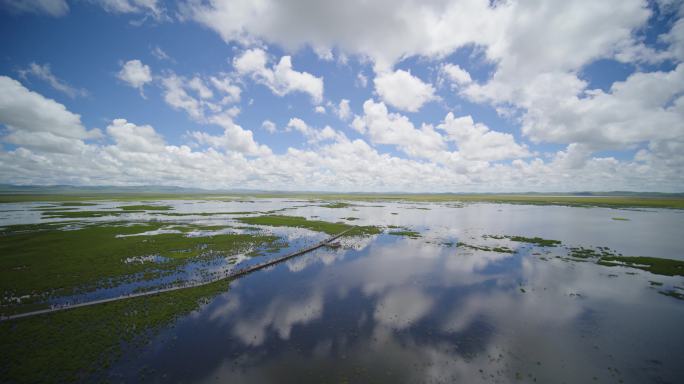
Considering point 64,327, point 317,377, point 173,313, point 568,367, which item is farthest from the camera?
point 173,313

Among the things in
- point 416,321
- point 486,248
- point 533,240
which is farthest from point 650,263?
point 416,321

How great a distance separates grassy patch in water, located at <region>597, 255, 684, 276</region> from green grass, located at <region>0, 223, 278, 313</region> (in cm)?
5747

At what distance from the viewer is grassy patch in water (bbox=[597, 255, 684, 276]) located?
36.7 m

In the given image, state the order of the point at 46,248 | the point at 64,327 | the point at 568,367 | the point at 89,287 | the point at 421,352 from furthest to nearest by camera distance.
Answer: the point at 46,248 → the point at 89,287 → the point at 64,327 → the point at 421,352 → the point at 568,367

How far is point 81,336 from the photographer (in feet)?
64.6

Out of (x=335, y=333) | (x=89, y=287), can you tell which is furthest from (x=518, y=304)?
(x=89, y=287)

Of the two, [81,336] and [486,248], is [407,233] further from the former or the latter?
[81,336]

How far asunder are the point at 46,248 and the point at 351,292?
5186 cm

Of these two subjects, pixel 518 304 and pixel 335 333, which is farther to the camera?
pixel 518 304

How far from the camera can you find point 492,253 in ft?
152

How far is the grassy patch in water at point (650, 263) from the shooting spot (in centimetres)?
3668

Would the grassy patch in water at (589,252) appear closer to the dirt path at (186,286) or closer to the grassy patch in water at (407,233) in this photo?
the grassy patch in water at (407,233)

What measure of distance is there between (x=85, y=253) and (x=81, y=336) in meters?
29.4

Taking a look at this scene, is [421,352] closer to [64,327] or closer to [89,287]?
[64,327]
